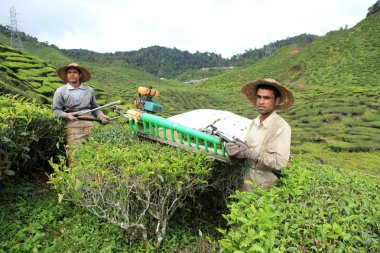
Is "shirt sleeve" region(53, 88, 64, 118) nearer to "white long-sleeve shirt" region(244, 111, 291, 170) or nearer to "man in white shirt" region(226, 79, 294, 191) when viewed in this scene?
"man in white shirt" region(226, 79, 294, 191)

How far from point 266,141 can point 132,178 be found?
1283 millimetres

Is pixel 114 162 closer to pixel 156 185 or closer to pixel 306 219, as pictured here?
pixel 156 185

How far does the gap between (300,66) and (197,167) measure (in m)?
45.7

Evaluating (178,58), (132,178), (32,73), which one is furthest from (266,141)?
(178,58)

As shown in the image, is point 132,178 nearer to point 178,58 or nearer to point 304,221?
point 304,221

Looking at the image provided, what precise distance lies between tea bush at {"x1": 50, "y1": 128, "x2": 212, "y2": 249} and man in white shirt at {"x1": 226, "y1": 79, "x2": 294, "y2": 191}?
486 mm

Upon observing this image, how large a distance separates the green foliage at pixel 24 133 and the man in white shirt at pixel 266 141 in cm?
237

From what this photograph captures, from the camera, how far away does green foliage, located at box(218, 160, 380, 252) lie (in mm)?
1751

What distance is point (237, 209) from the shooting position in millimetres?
2076

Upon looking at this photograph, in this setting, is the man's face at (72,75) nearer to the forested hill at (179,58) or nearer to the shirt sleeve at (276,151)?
the shirt sleeve at (276,151)

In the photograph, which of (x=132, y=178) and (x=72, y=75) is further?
(x=72, y=75)

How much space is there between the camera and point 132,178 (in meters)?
2.80

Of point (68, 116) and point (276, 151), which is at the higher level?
point (276, 151)

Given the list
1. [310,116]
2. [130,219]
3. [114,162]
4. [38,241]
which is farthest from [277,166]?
[310,116]
